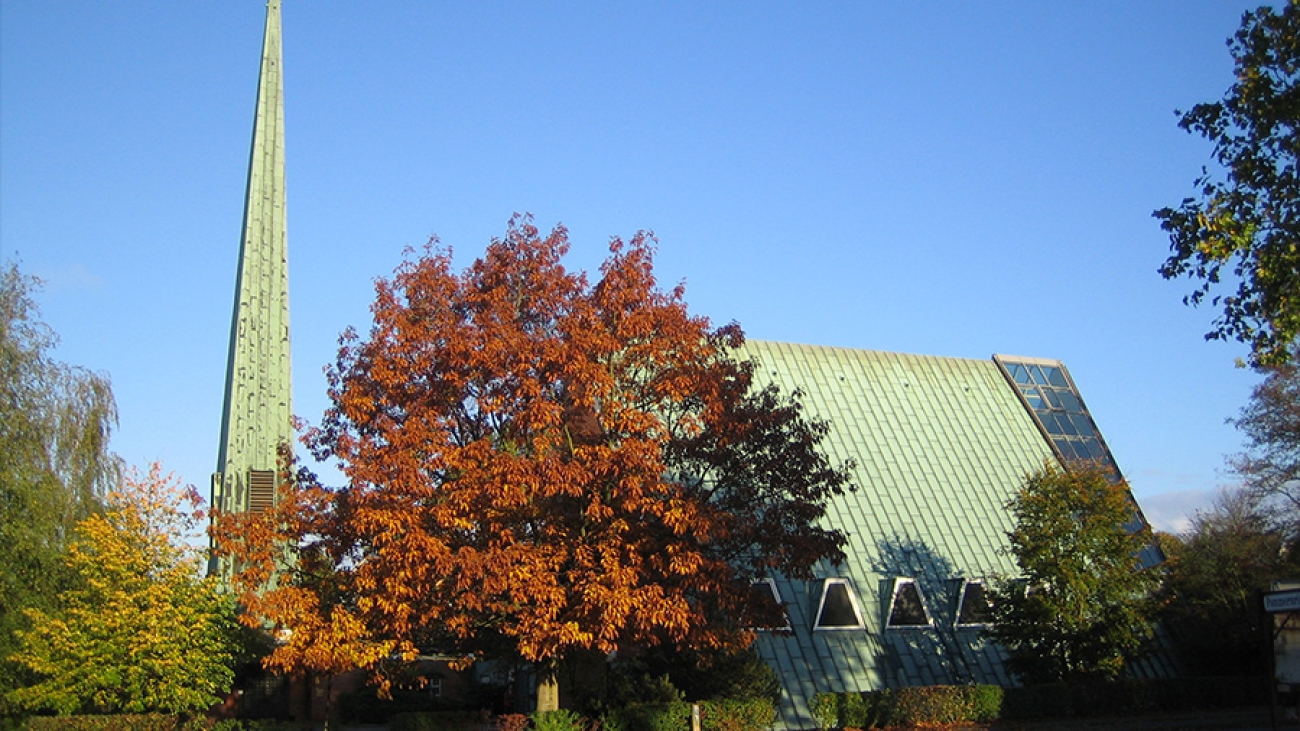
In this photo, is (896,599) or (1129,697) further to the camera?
(896,599)

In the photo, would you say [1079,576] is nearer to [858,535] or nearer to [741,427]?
[858,535]

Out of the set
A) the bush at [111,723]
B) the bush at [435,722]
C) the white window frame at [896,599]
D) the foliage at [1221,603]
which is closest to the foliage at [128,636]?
the bush at [111,723]

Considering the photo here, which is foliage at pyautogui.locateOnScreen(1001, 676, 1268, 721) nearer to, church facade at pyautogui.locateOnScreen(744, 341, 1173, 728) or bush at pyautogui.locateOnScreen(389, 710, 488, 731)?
church facade at pyautogui.locateOnScreen(744, 341, 1173, 728)

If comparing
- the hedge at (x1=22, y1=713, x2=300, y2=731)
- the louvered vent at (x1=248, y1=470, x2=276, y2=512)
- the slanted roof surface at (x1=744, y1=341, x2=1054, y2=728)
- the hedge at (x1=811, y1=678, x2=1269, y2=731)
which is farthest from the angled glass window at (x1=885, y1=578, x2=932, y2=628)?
the louvered vent at (x1=248, y1=470, x2=276, y2=512)

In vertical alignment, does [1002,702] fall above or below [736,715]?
below

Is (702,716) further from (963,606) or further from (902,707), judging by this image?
(963,606)

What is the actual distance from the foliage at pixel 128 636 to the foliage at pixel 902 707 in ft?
44.8

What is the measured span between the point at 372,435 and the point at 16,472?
12.0 m

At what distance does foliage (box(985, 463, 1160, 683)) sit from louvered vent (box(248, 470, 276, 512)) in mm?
20028

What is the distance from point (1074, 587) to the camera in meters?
28.4

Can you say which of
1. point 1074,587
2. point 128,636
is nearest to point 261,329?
point 128,636

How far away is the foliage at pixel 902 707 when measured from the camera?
27.7 meters

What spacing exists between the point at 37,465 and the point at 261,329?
31.7 ft

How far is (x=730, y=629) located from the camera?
72.7 ft
